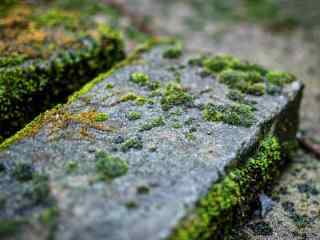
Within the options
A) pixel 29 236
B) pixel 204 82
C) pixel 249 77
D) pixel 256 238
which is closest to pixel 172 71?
pixel 204 82

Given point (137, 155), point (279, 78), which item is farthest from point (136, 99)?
point (279, 78)

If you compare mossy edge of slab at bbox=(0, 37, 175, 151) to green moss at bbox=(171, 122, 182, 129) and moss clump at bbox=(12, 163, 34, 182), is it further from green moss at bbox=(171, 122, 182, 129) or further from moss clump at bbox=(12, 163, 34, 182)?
green moss at bbox=(171, 122, 182, 129)

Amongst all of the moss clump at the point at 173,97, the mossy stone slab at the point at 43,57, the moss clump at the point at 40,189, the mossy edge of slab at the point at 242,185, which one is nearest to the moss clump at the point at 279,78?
the mossy edge of slab at the point at 242,185

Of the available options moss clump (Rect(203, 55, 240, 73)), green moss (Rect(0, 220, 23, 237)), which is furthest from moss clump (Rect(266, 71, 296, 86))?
green moss (Rect(0, 220, 23, 237))

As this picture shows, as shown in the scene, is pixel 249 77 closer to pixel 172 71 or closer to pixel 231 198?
pixel 172 71

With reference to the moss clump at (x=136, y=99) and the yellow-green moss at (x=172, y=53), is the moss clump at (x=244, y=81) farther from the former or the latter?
the moss clump at (x=136, y=99)

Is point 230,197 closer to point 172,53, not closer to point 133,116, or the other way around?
point 133,116
